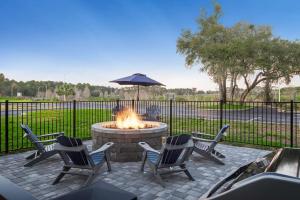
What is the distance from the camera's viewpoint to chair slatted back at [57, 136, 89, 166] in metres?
A: 3.63

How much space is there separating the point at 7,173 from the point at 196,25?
81.6 ft

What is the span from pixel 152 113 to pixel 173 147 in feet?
17.6

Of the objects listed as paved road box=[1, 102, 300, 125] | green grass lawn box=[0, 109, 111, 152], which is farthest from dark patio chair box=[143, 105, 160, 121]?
green grass lawn box=[0, 109, 111, 152]

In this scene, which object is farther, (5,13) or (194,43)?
(194,43)

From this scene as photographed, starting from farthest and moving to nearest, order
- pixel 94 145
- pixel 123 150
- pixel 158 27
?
1. pixel 158 27
2. pixel 94 145
3. pixel 123 150

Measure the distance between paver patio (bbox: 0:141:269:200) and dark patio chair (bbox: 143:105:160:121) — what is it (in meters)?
3.70

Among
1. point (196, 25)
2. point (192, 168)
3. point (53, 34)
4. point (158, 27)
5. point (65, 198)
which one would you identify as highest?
point (196, 25)

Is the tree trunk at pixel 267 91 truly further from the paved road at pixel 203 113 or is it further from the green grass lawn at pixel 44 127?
the green grass lawn at pixel 44 127

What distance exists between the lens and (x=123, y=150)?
5.10 meters

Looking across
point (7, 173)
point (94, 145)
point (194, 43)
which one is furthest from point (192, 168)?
point (194, 43)

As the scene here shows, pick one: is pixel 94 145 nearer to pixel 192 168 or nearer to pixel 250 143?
pixel 192 168

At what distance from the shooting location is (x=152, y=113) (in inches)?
362

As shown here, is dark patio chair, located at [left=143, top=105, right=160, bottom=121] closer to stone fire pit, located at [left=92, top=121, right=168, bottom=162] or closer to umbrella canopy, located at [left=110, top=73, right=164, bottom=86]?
umbrella canopy, located at [left=110, top=73, right=164, bottom=86]

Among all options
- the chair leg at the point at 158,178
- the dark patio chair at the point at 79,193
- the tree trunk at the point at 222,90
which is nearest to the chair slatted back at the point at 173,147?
the chair leg at the point at 158,178
